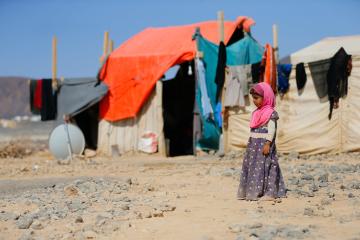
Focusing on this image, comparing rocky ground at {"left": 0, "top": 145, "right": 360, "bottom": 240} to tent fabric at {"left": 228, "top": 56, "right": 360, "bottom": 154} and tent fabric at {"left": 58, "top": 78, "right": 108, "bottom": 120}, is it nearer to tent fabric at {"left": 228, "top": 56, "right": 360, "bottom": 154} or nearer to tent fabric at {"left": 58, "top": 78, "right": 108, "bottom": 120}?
tent fabric at {"left": 228, "top": 56, "right": 360, "bottom": 154}

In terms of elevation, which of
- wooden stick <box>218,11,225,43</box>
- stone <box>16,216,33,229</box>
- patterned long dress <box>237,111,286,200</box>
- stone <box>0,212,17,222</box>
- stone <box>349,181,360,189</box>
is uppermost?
wooden stick <box>218,11,225,43</box>

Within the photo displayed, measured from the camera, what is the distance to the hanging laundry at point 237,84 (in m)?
13.4

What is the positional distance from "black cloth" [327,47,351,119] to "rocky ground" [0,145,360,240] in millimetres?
3185

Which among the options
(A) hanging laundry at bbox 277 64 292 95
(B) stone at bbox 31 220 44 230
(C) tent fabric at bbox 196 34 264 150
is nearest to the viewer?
(B) stone at bbox 31 220 44 230

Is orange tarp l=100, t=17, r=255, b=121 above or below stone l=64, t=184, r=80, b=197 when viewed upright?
above

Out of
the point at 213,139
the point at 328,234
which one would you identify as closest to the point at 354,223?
the point at 328,234

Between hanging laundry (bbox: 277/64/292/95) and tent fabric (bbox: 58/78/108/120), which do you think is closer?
hanging laundry (bbox: 277/64/292/95)

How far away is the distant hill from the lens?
7581 cm

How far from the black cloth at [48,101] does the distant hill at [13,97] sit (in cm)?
6047

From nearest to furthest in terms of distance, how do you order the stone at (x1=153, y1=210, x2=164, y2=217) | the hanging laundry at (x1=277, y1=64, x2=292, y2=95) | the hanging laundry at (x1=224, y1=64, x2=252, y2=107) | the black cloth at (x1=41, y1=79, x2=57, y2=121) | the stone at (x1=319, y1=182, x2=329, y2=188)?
the stone at (x1=153, y1=210, x2=164, y2=217)
the stone at (x1=319, y1=182, x2=329, y2=188)
the hanging laundry at (x1=277, y1=64, x2=292, y2=95)
the hanging laundry at (x1=224, y1=64, x2=252, y2=107)
the black cloth at (x1=41, y1=79, x2=57, y2=121)

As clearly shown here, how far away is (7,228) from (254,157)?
2.58m

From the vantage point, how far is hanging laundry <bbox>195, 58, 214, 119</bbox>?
530 inches

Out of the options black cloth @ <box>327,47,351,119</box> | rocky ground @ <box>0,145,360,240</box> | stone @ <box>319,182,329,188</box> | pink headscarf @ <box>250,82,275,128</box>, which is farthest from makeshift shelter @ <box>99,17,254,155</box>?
pink headscarf @ <box>250,82,275,128</box>

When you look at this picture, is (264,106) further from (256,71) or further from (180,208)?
(256,71)
